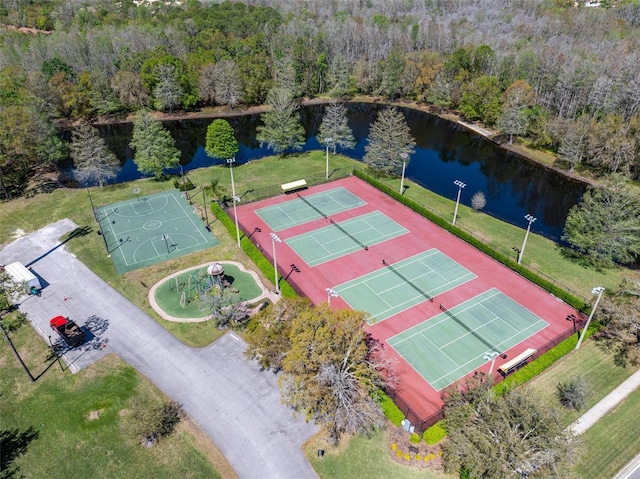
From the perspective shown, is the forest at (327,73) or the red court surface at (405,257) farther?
the forest at (327,73)

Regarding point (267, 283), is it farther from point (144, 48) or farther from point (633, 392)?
point (144, 48)

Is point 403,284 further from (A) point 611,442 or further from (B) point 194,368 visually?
(B) point 194,368

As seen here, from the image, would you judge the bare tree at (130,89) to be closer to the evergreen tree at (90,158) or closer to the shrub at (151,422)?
the evergreen tree at (90,158)

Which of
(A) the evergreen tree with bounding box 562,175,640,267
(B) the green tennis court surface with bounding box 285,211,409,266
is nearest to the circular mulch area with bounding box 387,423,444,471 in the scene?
(B) the green tennis court surface with bounding box 285,211,409,266

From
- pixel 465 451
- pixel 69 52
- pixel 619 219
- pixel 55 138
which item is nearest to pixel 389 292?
pixel 465 451

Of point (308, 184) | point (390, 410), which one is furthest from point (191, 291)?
point (308, 184)

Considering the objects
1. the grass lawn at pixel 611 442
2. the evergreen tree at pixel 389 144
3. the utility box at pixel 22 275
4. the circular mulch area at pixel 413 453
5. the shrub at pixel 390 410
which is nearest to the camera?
the grass lawn at pixel 611 442

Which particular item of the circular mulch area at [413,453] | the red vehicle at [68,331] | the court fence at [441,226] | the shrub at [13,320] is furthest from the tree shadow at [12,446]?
the circular mulch area at [413,453]
